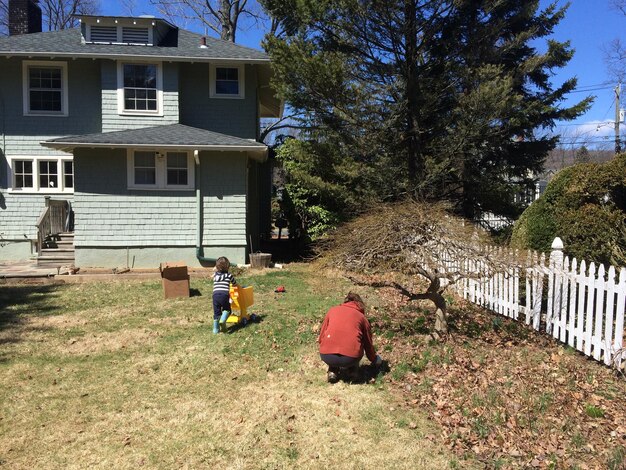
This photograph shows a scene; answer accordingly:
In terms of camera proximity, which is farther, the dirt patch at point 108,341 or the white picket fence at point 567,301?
the dirt patch at point 108,341

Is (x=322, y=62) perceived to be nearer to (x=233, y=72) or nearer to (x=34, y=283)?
(x=233, y=72)

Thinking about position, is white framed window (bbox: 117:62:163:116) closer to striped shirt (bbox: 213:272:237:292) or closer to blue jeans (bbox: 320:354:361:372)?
striped shirt (bbox: 213:272:237:292)

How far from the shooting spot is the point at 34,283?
462 inches

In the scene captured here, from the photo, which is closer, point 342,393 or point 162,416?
point 162,416

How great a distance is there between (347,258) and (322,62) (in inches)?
307

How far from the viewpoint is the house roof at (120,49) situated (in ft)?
46.3

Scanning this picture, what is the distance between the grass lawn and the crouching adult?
0.26 metres

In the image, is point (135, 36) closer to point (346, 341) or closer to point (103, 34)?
point (103, 34)

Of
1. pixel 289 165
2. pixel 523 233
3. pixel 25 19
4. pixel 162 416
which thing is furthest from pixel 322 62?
pixel 25 19

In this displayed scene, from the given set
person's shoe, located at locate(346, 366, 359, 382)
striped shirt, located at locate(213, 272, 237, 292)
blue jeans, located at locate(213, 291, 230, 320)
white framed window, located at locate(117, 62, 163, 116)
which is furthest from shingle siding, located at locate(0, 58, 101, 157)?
person's shoe, located at locate(346, 366, 359, 382)

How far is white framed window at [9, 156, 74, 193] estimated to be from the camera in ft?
→ 49.2

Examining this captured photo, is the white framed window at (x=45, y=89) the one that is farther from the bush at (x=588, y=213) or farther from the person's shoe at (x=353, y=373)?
the bush at (x=588, y=213)

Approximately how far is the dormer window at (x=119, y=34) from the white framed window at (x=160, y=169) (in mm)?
4215

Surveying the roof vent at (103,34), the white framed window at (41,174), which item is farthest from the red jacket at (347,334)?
the roof vent at (103,34)
